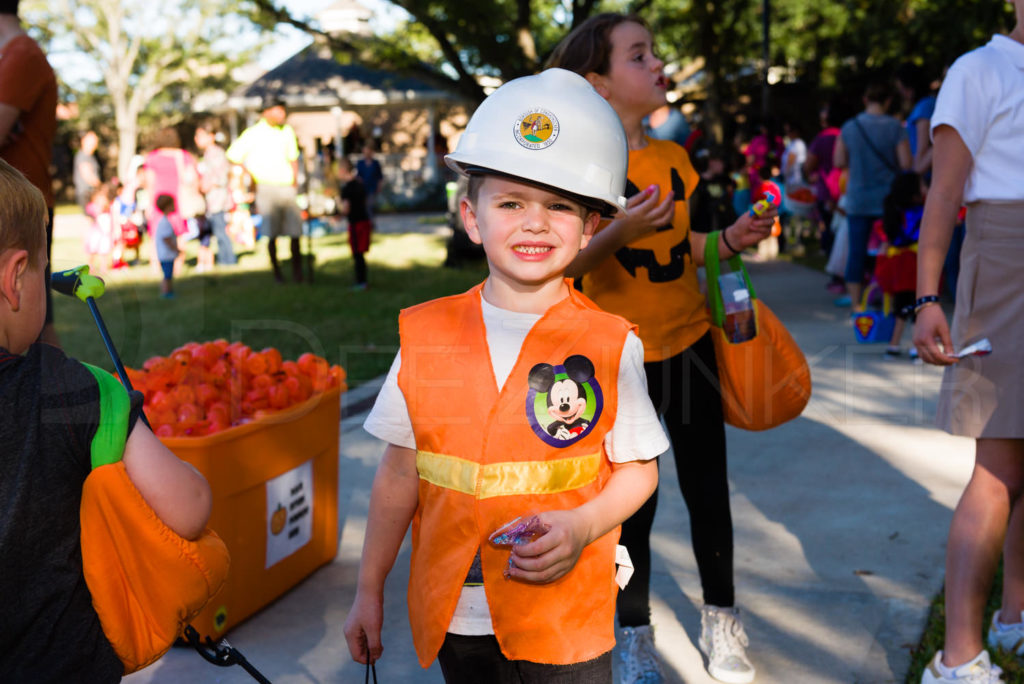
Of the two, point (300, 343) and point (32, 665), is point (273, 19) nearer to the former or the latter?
point (300, 343)

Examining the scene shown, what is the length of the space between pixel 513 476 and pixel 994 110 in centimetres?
173

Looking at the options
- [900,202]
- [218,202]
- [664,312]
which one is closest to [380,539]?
[664,312]

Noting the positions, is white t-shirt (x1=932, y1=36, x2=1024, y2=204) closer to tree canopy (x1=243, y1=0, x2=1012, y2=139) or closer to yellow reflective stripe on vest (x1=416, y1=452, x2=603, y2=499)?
yellow reflective stripe on vest (x1=416, y1=452, x2=603, y2=499)

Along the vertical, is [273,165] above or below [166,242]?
above

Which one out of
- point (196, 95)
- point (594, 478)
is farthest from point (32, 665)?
point (196, 95)

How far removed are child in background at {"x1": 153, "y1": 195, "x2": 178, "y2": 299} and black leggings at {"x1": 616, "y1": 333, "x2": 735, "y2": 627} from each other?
32.0 ft

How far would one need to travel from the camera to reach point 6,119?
149 inches

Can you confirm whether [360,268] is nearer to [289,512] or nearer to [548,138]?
[289,512]

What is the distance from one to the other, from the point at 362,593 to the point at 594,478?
54cm

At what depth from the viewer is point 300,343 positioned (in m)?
8.64

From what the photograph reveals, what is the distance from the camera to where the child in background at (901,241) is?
281 inches

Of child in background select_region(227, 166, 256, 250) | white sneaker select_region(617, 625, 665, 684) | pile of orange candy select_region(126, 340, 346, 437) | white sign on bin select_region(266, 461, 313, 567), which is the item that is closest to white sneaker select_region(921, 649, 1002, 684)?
white sneaker select_region(617, 625, 665, 684)

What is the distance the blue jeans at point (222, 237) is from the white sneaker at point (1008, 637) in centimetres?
1346

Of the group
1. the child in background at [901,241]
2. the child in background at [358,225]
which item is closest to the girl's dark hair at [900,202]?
the child in background at [901,241]
